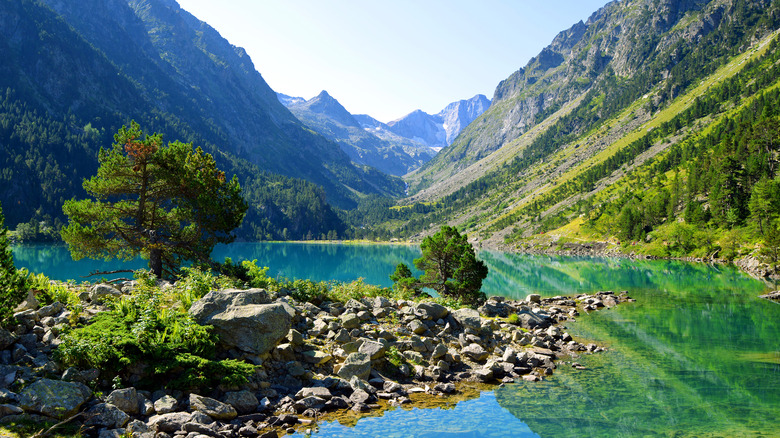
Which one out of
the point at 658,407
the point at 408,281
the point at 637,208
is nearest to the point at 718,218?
the point at 637,208

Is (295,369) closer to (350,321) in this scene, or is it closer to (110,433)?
(350,321)

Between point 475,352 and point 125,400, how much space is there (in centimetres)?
1626

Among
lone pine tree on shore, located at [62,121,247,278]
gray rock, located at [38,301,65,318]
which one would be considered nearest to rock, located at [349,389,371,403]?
gray rock, located at [38,301,65,318]

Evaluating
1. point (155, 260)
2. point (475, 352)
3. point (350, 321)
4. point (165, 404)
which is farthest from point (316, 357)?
point (155, 260)

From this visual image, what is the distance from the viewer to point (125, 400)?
1200 centimetres

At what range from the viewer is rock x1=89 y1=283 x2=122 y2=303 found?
18.5m

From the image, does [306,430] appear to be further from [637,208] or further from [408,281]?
[637,208]

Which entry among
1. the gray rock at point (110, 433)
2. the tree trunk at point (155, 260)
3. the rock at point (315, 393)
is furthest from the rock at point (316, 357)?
the tree trunk at point (155, 260)

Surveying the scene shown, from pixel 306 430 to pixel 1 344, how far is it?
10.1 m

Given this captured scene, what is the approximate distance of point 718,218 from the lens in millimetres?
102875

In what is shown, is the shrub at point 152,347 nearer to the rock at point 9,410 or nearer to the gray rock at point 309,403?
the rock at point 9,410

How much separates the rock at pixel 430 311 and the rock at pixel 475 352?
3.25 m

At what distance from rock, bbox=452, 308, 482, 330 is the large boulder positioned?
12475mm

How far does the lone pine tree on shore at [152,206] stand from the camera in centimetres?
2441
